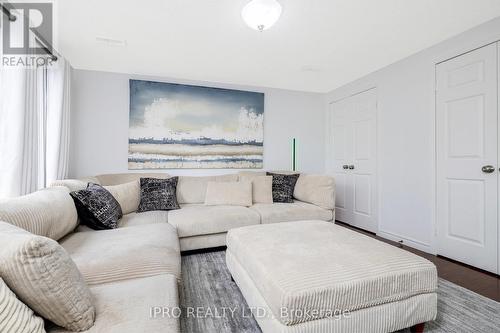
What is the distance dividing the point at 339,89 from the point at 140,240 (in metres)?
3.60

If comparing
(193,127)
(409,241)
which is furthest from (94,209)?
(409,241)

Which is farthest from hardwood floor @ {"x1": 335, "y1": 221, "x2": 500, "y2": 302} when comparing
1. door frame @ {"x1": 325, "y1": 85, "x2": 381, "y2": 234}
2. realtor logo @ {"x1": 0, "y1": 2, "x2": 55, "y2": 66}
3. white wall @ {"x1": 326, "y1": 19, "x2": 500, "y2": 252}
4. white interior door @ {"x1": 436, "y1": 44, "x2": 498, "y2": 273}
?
realtor logo @ {"x1": 0, "y1": 2, "x2": 55, "y2": 66}

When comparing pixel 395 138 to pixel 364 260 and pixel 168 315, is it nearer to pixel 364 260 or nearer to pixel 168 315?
pixel 364 260

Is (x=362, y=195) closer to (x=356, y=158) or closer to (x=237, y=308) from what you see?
(x=356, y=158)

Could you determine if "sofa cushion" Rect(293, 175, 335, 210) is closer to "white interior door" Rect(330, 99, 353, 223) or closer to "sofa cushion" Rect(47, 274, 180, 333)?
"white interior door" Rect(330, 99, 353, 223)

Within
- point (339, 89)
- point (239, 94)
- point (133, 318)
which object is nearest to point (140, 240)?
point (133, 318)

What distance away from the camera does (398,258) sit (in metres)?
1.29

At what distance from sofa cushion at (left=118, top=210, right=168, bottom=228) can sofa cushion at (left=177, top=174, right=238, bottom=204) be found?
447mm

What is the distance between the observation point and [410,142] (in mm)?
2707

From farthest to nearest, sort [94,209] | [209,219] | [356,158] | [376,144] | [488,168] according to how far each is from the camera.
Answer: [356,158], [376,144], [209,219], [488,168], [94,209]

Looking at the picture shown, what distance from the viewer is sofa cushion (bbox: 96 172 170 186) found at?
2847mm

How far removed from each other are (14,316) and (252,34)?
7.81 feet

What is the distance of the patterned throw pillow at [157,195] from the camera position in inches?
104

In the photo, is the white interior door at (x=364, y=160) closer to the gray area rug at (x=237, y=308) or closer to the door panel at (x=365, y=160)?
the door panel at (x=365, y=160)
